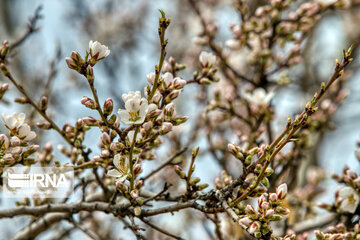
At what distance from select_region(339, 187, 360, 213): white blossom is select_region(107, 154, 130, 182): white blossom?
1.13 metres

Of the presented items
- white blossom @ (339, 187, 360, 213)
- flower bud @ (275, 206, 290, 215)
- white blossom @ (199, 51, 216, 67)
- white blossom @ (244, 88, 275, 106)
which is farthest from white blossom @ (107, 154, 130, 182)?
white blossom @ (244, 88, 275, 106)

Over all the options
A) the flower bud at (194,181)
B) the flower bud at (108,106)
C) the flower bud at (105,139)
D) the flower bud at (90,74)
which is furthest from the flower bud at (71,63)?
the flower bud at (194,181)

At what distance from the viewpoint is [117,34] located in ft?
23.1

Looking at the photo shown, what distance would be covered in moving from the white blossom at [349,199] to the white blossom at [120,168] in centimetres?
113

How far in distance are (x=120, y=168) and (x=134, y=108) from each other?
0.25 meters

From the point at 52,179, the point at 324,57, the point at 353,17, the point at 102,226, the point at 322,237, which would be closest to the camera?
the point at 322,237

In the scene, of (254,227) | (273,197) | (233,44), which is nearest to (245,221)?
(254,227)

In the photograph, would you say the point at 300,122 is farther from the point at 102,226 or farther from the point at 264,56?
the point at 102,226

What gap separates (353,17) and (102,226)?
5617mm

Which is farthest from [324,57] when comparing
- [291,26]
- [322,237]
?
[322,237]

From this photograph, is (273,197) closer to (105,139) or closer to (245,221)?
(245,221)

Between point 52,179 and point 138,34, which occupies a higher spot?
point 138,34

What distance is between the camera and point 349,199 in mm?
1850

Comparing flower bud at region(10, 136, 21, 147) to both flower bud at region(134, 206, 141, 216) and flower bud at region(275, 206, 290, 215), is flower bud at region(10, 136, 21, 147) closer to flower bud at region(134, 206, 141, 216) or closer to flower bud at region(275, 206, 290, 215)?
flower bud at region(134, 206, 141, 216)
